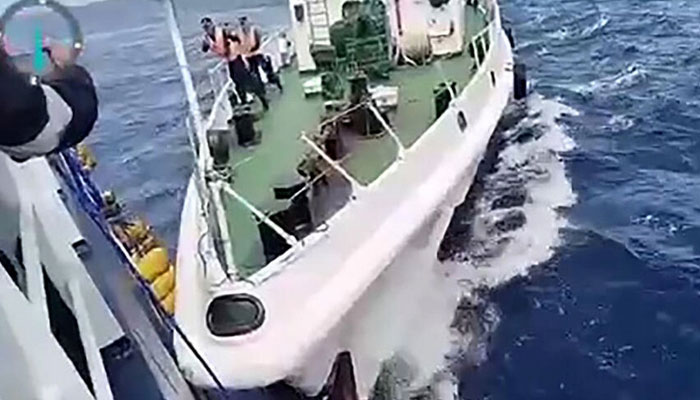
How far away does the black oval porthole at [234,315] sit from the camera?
10.2 metres

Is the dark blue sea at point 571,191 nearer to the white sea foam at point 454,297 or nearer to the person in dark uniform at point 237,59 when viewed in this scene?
the white sea foam at point 454,297

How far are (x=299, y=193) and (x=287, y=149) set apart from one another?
2113 millimetres

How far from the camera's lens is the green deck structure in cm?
1263

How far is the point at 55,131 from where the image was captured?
4191 millimetres

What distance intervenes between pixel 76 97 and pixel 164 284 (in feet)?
27.2

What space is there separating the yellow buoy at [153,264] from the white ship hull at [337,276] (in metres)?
0.35

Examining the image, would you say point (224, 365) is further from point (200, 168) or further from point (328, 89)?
point (328, 89)

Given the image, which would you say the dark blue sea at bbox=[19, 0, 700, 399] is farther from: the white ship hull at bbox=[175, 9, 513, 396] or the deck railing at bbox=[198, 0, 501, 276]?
the deck railing at bbox=[198, 0, 501, 276]

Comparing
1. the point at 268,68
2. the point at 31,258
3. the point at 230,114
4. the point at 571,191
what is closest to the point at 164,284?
the point at 230,114

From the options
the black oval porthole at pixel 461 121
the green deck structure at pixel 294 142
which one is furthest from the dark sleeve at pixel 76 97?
the black oval porthole at pixel 461 121

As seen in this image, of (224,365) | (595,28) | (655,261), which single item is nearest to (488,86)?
(655,261)

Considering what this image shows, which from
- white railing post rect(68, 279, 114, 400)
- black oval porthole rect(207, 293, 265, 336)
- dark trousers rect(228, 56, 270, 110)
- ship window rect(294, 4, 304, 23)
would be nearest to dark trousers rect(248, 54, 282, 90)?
dark trousers rect(228, 56, 270, 110)

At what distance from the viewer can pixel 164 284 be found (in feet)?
40.9

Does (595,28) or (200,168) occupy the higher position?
(200,168)
